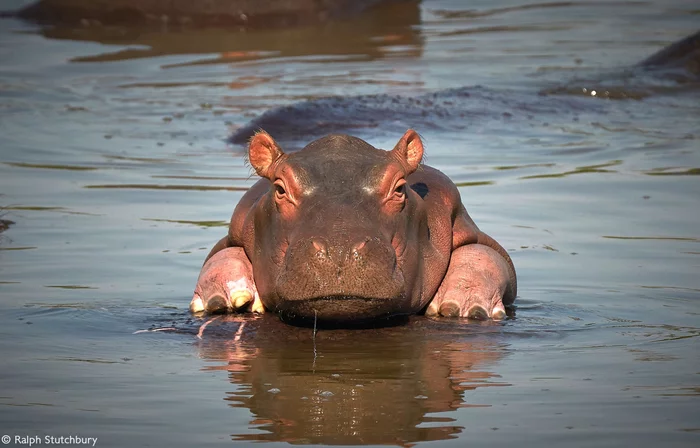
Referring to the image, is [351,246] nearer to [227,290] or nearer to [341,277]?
[341,277]

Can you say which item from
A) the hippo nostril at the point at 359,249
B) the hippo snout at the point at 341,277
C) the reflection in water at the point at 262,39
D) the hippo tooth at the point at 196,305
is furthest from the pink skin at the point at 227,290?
the reflection in water at the point at 262,39

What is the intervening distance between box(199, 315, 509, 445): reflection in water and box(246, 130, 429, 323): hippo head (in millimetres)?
167

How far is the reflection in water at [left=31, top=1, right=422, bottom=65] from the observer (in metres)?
22.2

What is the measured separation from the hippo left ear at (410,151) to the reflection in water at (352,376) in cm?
87

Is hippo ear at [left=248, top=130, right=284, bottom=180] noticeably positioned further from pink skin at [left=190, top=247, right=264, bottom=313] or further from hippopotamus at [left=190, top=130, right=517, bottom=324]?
pink skin at [left=190, top=247, right=264, bottom=313]

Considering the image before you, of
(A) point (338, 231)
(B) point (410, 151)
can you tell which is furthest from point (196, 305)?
(B) point (410, 151)

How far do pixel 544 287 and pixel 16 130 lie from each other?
28.2ft

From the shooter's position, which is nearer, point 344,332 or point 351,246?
point 351,246

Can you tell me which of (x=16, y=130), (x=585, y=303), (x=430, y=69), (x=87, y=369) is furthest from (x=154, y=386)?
(x=430, y=69)

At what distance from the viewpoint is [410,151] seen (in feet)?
24.9

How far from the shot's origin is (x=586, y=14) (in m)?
27.2

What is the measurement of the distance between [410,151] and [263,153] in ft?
2.71

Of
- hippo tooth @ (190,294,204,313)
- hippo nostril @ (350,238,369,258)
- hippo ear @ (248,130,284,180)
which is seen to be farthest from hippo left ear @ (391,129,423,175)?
hippo tooth @ (190,294,204,313)

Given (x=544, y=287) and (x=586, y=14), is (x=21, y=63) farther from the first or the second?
(x=544, y=287)
